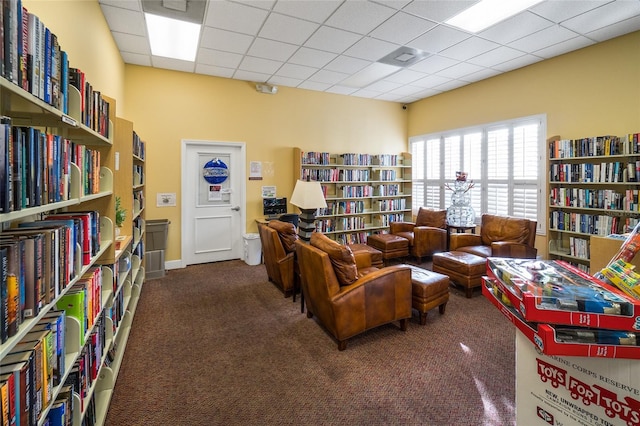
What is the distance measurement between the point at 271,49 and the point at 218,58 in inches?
33.1

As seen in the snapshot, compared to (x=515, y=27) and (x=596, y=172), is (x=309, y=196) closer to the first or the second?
(x=515, y=27)

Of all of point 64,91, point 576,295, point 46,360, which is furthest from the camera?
point 64,91

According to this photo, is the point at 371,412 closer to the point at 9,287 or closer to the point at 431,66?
the point at 9,287

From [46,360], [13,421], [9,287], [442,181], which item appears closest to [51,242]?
[9,287]

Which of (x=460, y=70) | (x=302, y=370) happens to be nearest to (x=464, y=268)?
(x=302, y=370)

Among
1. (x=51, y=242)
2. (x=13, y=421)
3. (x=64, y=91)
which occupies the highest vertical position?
(x=64, y=91)

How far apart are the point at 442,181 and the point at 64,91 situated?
608cm

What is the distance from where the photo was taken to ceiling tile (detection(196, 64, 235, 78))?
4707mm

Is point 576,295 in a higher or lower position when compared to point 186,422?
higher

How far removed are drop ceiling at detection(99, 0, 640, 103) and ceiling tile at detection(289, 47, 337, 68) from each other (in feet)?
0.05

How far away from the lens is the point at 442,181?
246 inches

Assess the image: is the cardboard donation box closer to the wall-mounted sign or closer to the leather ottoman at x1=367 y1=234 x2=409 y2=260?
the leather ottoman at x1=367 y1=234 x2=409 y2=260

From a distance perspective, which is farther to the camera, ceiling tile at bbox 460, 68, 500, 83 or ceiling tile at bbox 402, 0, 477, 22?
ceiling tile at bbox 460, 68, 500, 83

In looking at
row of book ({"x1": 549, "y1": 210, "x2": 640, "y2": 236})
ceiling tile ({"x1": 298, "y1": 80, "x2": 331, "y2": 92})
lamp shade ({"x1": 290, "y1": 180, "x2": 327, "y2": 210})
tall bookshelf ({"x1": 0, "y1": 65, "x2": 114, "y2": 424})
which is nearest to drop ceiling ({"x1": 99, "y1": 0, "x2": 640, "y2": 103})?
ceiling tile ({"x1": 298, "y1": 80, "x2": 331, "y2": 92})
